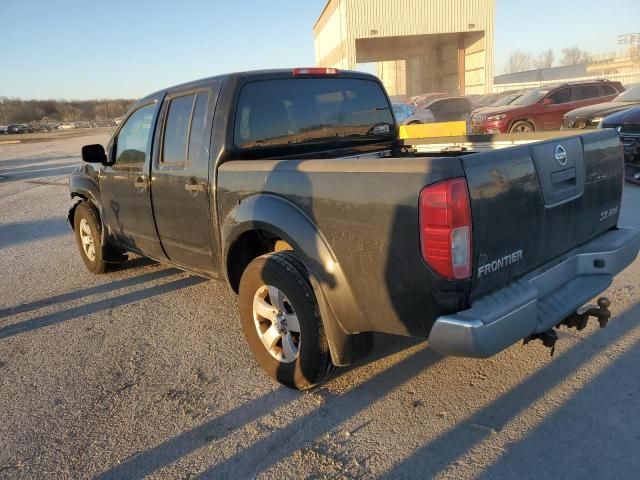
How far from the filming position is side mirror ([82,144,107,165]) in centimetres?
488

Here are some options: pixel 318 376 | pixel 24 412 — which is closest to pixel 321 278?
pixel 318 376

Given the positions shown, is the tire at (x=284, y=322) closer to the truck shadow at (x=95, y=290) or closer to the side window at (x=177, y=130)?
the side window at (x=177, y=130)

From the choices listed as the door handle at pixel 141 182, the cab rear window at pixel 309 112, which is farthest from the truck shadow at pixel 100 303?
the cab rear window at pixel 309 112

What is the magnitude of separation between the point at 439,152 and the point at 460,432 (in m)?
2.50

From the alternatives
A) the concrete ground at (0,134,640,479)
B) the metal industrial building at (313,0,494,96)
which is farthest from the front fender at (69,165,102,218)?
the metal industrial building at (313,0,494,96)

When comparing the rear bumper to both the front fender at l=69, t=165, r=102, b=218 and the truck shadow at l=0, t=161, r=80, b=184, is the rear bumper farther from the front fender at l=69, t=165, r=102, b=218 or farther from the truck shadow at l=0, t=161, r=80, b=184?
the truck shadow at l=0, t=161, r=80, b=184

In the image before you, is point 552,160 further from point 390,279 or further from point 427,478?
point 427,478

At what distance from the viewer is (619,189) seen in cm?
351

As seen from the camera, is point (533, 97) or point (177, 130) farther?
point (533, 97)

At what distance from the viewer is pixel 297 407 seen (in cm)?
307

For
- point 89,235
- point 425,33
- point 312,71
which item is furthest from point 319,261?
point 425,33

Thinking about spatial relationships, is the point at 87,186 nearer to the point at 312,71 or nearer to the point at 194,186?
the point at 194,186

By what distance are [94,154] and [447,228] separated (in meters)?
3.84

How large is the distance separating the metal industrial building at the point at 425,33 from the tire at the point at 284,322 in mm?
31477
